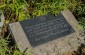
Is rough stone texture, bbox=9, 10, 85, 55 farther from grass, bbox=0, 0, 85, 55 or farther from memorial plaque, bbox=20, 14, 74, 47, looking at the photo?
grass, bbox=0, 0, 85, 55

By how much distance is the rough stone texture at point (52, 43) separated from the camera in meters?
2.98

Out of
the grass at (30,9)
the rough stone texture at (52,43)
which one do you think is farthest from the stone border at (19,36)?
the grass at (30,9)

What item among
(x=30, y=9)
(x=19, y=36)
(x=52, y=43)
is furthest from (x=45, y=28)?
(x=30, y=9)

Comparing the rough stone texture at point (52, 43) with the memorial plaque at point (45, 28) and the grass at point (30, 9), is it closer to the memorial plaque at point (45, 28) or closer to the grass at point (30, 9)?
the memorial plaque at point (45, 28)

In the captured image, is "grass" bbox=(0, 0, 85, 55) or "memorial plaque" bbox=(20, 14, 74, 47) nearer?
"memorial plaque" bbox=(20, 14, 74, 47)

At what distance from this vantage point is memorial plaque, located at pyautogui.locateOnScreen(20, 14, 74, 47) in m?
3.07

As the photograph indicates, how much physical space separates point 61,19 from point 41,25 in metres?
0.43

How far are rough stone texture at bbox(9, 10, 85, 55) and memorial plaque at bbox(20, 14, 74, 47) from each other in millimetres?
→ 65

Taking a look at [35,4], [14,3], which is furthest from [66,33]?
[14,3]

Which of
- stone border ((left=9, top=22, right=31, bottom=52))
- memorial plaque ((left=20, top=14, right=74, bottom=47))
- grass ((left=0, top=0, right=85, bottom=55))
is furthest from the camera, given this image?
grass ((left=0, top=0, right=85, bottom=55))

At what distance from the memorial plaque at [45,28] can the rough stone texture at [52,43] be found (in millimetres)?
65

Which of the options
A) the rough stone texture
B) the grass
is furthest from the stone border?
the grass

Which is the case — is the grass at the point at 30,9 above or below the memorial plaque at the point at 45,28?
above

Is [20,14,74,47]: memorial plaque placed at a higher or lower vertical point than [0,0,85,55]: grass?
lower
